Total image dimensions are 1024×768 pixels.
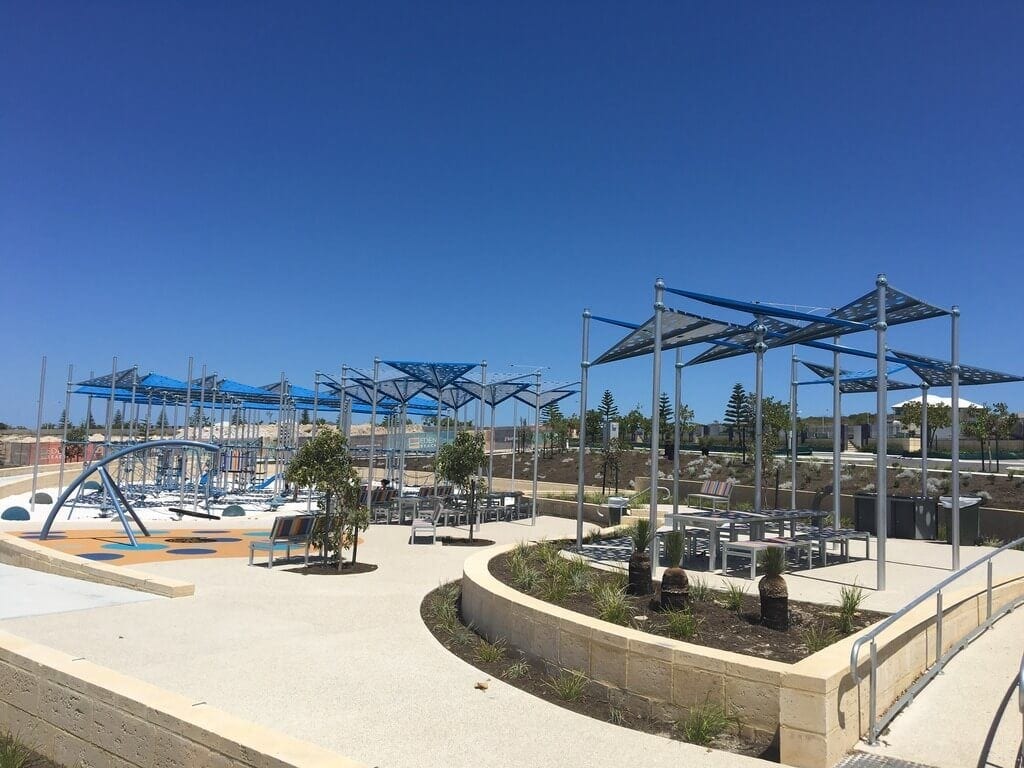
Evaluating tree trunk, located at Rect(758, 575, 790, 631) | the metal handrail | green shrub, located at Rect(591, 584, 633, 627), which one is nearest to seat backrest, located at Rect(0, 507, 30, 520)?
green shrub, located at Rect(591, 584, 633, 627)

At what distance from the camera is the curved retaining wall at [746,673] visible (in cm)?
399

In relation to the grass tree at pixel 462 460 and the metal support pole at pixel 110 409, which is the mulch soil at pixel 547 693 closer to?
the grass tree at pixel 462 460

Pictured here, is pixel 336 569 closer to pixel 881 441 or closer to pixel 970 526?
pixel 881 441

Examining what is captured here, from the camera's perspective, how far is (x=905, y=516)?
14133 millimetres

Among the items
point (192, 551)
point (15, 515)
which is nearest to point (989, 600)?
point (192, 551)

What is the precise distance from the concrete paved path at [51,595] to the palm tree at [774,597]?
6.27m

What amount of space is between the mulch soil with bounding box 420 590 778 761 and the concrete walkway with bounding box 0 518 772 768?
0.33ft

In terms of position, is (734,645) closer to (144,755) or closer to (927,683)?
(927,683)

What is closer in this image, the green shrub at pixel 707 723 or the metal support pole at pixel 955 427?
the green shrub at pixel 707 723

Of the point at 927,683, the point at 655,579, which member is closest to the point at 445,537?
the point at 655,579

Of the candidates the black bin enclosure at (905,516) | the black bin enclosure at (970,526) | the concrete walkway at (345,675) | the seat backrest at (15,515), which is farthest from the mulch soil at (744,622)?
the seat backrest at (15,515)

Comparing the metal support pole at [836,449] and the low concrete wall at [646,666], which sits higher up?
the metal support pole at [836,449]

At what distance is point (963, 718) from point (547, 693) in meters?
2.64

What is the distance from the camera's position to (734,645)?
17.6 feet
